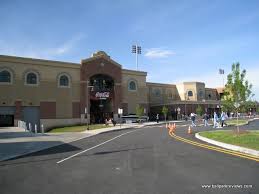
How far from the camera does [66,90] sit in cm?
5591

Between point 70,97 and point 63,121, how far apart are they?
179 inches

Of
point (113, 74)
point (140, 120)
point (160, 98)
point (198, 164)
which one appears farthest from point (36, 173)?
point (160, 98)

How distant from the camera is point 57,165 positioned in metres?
11.7

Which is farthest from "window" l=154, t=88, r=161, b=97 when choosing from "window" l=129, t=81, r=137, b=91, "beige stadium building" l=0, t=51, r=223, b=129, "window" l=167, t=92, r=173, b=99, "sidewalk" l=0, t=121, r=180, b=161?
"sidewalk" l=0, t=121, r=180, b=161

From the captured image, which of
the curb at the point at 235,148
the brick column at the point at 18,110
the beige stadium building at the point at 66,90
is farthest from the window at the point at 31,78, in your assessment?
the curb at the point at 235,148

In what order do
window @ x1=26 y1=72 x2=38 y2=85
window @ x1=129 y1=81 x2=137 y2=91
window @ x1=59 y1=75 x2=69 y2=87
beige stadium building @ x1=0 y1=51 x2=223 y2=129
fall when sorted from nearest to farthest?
beige stadium building @ x1=0 y1=51 x2=223 y2=129 → window @ x1=26 y1=72 x2=38 y2=85 → window @ x1=59 y1=75 x2=69 y2=87 → window @ x1=129 y1=81 x2=137 y2=91

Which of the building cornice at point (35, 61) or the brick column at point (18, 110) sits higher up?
the building cornice at point (35, 61)

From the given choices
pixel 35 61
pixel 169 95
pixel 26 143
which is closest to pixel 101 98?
pixel 35 61

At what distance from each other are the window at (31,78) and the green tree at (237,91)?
124 ft

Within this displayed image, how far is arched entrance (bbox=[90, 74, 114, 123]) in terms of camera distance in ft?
197

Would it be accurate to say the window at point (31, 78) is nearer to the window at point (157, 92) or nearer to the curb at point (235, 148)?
the window at point (157, 92)

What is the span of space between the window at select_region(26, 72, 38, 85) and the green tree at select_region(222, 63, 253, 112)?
37.9 m

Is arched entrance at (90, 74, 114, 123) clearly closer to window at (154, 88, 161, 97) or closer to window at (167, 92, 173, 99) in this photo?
window at (154, 88, 161, 97)

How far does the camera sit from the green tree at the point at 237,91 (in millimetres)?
22000
